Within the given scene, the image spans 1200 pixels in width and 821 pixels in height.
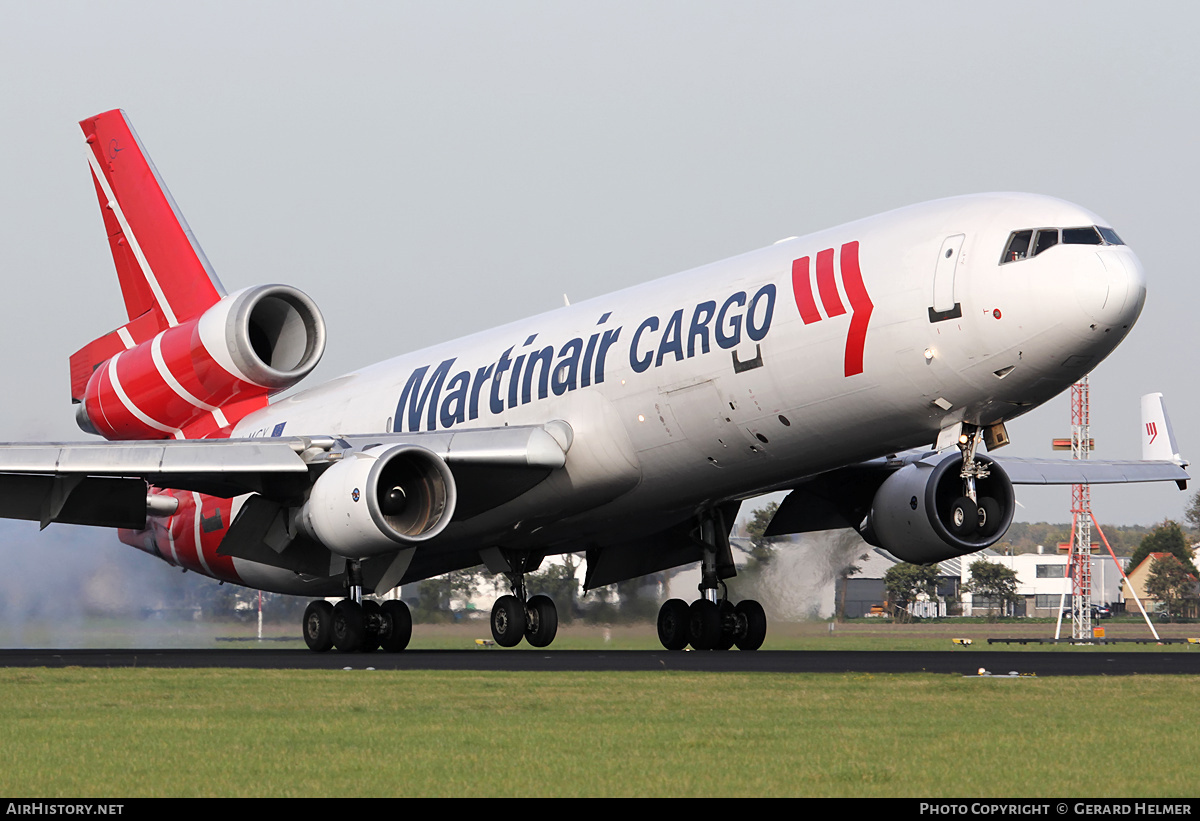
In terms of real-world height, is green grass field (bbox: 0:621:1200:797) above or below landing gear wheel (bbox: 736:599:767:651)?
below

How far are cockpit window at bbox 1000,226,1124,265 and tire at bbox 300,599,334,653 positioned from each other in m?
13.0

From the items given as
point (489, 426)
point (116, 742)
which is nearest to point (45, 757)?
point (116, 742)

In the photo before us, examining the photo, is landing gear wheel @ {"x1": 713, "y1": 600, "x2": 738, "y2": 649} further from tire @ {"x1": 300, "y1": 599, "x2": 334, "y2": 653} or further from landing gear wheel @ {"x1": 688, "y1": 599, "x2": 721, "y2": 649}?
tire @ {"x1": 300, "y1": 599, "x2": 334, "y2": 653}

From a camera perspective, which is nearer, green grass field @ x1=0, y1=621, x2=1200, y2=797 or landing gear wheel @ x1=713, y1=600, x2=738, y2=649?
green grass field @ x1=0, y1=621, x2=1200, y2=797

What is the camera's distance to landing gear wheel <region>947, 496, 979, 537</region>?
20.1 m

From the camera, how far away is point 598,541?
26.1m

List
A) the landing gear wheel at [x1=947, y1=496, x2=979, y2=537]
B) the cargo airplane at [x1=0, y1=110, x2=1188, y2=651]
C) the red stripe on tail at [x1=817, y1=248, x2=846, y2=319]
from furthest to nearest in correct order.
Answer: the landing gear wheel at [x1=947, y1=496, x2=979, y2=537], the red stripe on tail at [x1=817, y1=248, x2=846, y2=319], the cargo airplane at [x1=0, y1=110, x2=1188, y2=651]

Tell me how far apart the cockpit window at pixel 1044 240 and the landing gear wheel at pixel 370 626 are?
41.3 feet

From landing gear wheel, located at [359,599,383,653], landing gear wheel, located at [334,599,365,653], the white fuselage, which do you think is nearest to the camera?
the white fuselage

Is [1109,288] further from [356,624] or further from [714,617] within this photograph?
[356,624]

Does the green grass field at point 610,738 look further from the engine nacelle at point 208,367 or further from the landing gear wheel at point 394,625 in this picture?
the engine nacelle at point 208,367

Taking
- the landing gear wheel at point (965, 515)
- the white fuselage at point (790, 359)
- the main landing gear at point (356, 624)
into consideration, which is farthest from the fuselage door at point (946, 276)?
the main landing gear at point (356, 624)

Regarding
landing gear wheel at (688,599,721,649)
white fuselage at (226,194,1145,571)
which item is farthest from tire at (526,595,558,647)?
landing gear wheel at (688,599,721,649)

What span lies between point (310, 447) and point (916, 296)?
9.35m
